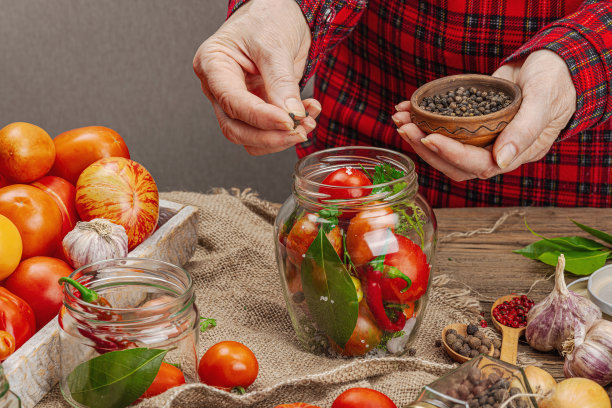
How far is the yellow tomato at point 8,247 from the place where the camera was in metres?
0.93

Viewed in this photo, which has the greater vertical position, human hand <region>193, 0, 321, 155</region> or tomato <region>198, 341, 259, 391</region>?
human hand <region>193, 0, 321, 155</region>

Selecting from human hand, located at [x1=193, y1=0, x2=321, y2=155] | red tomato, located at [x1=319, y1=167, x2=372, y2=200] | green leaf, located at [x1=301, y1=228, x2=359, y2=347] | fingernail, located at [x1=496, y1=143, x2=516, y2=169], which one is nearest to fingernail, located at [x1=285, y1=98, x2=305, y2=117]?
human hand, located at [x1=193, y1=0, x2=321, y2=155]

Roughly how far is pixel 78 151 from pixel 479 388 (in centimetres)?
78

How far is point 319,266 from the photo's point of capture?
0.94m

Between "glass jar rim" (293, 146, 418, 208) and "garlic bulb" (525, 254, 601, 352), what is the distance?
0.86 ft

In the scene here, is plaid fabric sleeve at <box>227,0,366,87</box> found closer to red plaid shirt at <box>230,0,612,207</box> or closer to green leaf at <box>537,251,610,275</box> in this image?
red plaid shirt at <box>230,0,612,207</box>

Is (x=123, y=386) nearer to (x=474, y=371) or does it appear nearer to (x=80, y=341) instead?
(x=80, y=341)

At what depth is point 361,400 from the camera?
0.82 m

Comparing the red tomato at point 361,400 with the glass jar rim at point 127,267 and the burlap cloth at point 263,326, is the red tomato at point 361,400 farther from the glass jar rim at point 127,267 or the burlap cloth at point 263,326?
the glass jar rim at point 127,267

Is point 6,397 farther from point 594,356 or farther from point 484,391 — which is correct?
point 594,356

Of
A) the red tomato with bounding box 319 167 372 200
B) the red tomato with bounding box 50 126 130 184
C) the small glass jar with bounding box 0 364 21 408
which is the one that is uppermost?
the red tomato with bounding box 319 167 372 200

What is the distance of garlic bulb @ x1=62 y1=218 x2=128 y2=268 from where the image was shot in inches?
39.4

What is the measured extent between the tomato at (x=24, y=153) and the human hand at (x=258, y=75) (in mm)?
287

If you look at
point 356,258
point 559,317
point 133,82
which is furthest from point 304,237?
point 133,82
